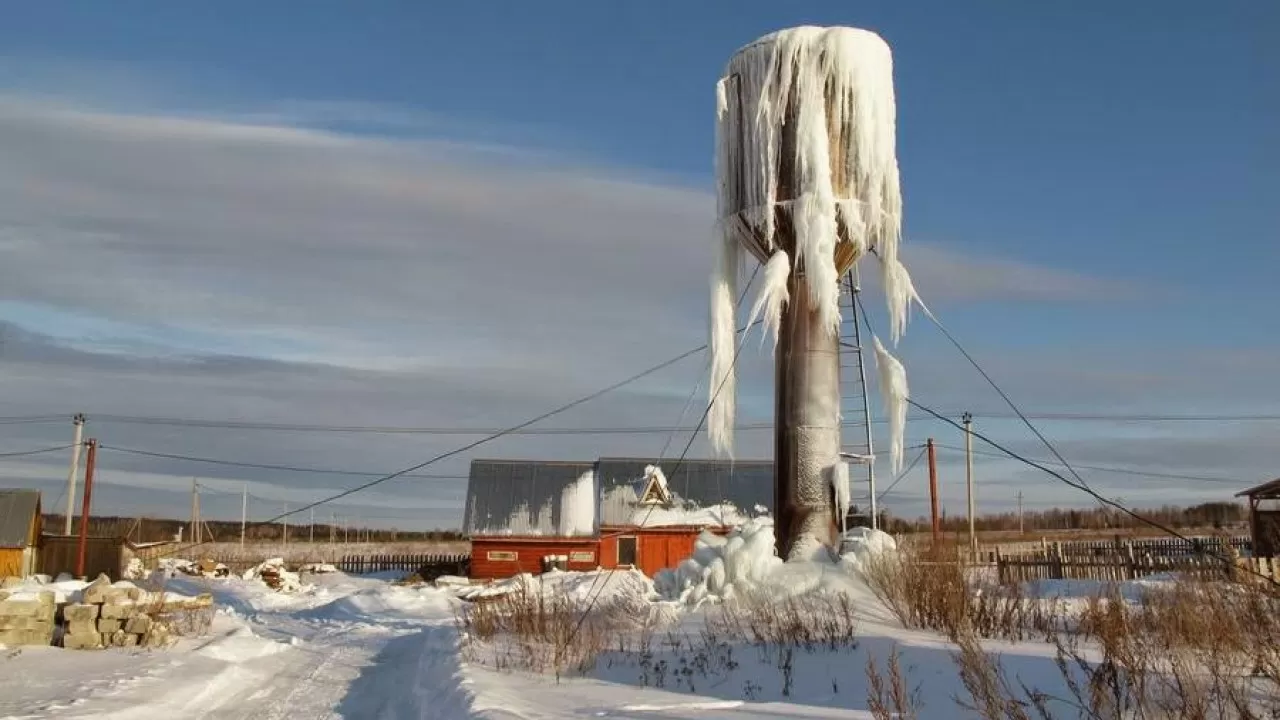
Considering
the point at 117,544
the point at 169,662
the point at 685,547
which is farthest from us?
the point at 685,547

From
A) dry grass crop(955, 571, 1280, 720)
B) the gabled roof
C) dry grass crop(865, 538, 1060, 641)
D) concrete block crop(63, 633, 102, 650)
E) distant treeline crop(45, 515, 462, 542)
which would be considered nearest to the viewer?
dry grass crop(955, 571, 1280, 720)

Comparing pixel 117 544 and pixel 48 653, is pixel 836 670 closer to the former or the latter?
pixel 48 653

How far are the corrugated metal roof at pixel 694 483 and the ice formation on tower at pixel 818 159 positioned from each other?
25849 millimetres

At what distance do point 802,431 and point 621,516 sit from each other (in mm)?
26464

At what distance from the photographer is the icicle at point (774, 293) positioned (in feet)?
53.9

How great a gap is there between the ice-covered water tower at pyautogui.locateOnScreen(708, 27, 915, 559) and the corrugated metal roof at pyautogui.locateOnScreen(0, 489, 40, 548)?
3197 centimetres

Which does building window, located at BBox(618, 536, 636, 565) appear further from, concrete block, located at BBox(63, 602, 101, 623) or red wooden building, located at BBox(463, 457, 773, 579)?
concrete block, located at BBox(63, 602, 101, 623)

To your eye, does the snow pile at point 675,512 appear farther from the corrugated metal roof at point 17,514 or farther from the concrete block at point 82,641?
the concrete block at point 82,641

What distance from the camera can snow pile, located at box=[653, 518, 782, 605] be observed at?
15.7 m

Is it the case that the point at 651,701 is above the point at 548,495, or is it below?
below

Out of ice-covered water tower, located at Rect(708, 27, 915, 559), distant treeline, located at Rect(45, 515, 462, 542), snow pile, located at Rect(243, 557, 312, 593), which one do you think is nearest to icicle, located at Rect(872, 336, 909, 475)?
ice-covered water tower, located at Rect(708, 27, 915, 559)

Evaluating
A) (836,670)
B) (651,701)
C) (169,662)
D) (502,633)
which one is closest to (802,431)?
(502,633)

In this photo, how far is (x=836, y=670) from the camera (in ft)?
34.9

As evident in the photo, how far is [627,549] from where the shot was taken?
41781 mm
